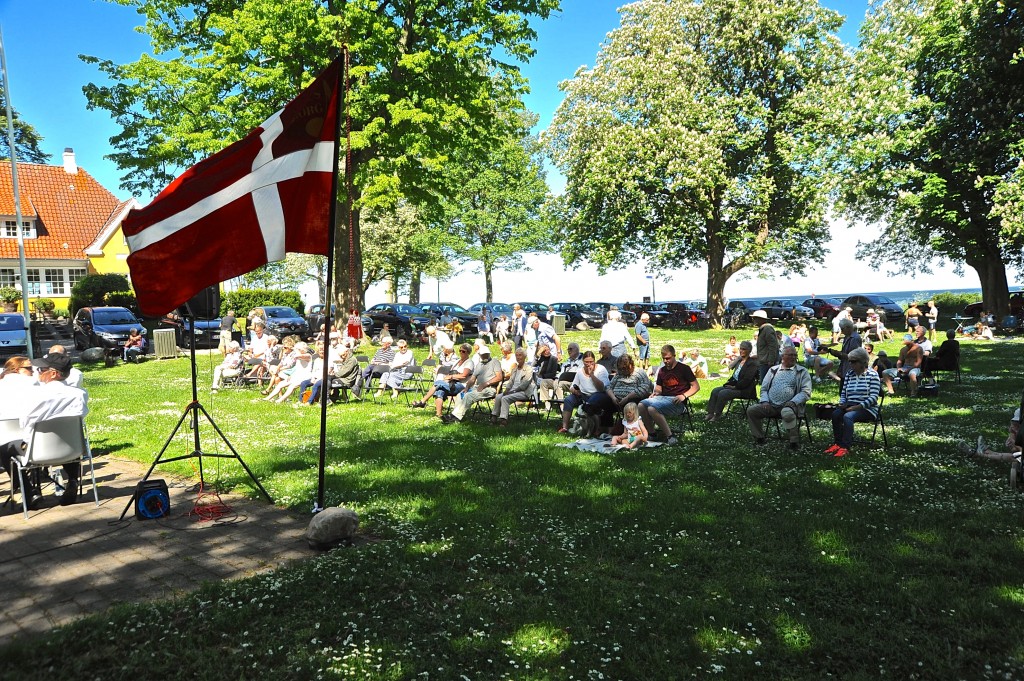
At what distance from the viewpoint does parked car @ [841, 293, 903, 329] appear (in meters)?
39.8

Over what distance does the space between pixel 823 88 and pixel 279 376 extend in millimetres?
31105

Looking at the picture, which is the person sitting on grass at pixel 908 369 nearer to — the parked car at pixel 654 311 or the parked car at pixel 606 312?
the parked car at pixel 654 311

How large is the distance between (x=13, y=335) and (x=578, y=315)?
32.6 metres

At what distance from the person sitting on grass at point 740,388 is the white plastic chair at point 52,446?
9.26 metres

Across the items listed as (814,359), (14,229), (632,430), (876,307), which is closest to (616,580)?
(632,430)

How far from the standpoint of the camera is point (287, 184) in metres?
6.03

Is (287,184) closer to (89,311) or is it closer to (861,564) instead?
(861,564)

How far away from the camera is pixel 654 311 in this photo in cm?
4841

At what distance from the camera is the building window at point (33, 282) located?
45.1 metres

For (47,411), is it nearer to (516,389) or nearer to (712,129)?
(516,389)

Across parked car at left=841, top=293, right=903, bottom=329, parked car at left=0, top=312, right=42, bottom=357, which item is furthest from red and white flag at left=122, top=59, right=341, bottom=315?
parked car at left=841, top=293, right=903, bottom=329

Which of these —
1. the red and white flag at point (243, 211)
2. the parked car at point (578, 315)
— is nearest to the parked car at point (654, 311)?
the parked car at point (578, 315)

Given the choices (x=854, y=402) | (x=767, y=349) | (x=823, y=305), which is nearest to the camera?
(x=854, y=402)

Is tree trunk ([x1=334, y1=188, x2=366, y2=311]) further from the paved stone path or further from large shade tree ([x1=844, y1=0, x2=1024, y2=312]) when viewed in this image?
large shade tree ([x1=844, y1=0, x2=1024, y2=312])
